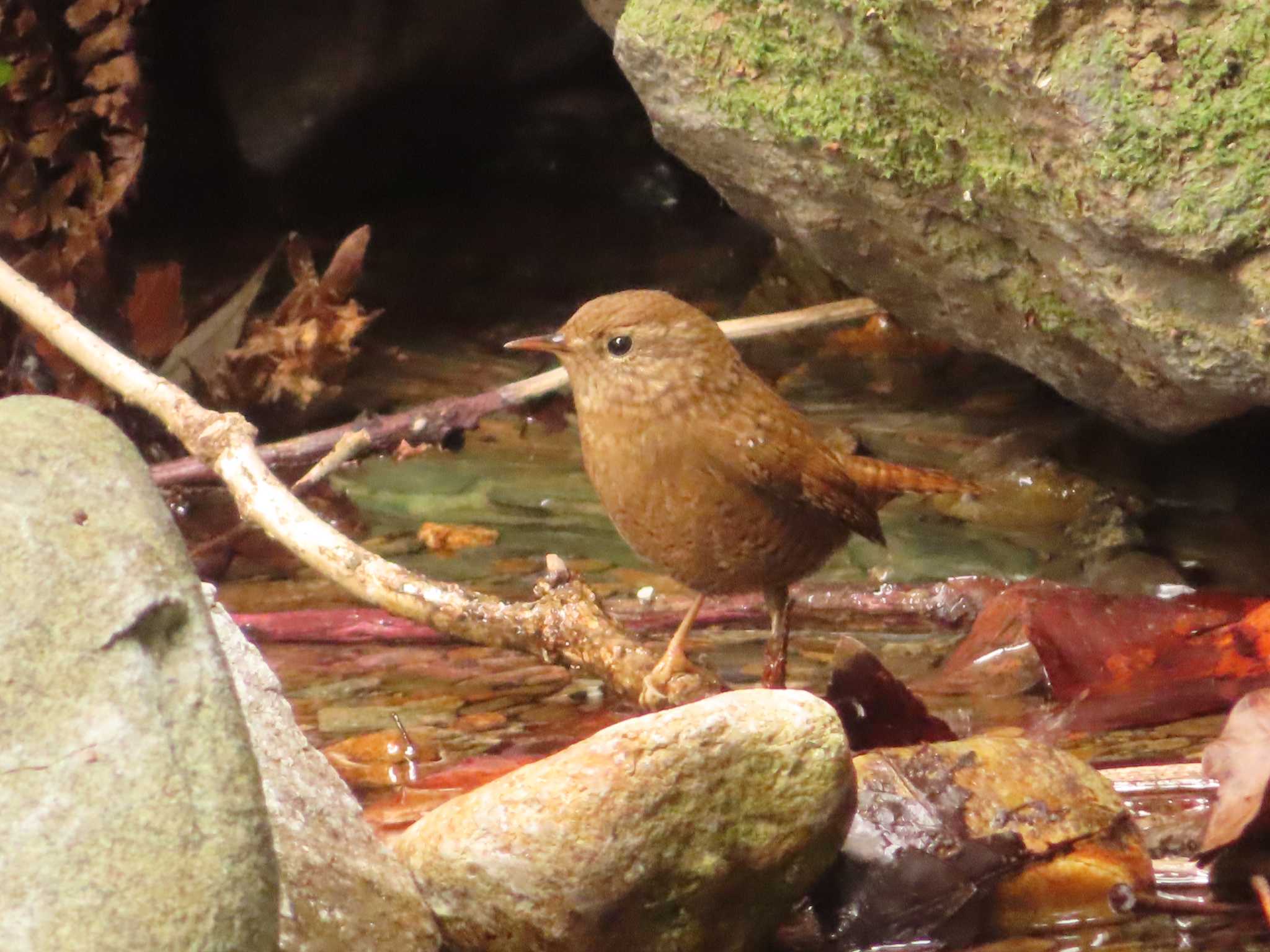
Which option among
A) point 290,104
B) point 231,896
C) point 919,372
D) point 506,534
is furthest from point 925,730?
point 290,104

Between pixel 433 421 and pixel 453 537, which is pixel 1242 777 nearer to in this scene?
pixel 453 537

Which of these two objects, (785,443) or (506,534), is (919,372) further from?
(785,443)

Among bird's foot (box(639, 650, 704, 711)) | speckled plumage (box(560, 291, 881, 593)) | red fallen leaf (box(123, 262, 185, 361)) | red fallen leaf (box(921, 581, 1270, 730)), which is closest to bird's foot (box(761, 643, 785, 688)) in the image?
speckled plumage (box(560, 291, 881, 593))

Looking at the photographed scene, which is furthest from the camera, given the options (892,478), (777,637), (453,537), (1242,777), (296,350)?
(296,350)

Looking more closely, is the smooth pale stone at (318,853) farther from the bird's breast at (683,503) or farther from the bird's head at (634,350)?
the bird's head at (634,350)

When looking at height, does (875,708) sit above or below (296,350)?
above

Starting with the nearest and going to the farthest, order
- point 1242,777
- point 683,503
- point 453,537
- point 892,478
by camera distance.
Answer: point 1242,777 → point 683,503 → point 892,478 → point 453,537

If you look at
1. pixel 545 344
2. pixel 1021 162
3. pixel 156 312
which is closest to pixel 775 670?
pixel 545 344
